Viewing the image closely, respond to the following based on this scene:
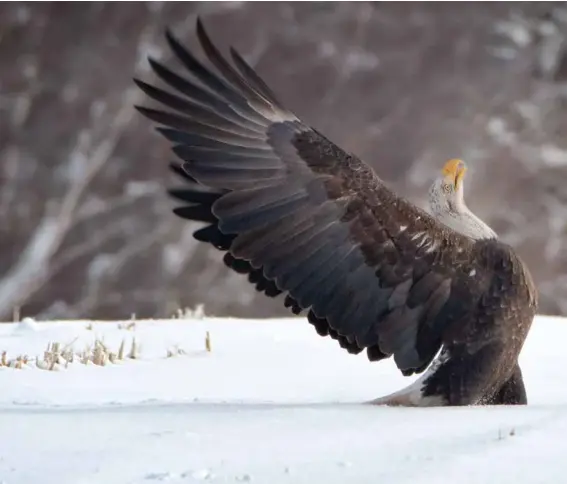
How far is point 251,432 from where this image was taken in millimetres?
2354

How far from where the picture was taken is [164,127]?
10.2 ft

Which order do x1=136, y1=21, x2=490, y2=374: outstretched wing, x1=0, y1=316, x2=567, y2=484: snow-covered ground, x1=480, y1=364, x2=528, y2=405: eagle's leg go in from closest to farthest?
x1=0, y1=316, x2=567, y2=484: snow-covered ground < x1=136, y1=21, x2=490, y2=374: outstretched wing < x1=480, y1=364, x2=528, y2=405: eagle's leg

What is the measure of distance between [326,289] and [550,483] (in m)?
1.32

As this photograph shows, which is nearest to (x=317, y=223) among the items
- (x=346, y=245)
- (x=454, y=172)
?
(x=346, y=245)

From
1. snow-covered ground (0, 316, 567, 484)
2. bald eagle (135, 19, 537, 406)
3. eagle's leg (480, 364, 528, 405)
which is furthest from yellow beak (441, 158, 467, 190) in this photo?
snow-covered ground (0, 316, 567, 484)

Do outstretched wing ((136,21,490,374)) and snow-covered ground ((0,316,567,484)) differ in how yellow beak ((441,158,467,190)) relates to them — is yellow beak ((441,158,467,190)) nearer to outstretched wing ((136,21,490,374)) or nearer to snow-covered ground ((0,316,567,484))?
outstretched wing ((136,21,490,374))

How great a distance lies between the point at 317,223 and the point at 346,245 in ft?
0.36

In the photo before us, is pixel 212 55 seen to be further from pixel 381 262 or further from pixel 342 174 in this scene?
pixel 381 262

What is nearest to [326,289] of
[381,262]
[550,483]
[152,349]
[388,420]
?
[381,262]

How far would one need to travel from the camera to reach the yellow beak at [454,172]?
340 centimetres

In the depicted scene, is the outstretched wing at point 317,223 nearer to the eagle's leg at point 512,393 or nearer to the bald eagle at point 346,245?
the bald eagle at point 346,245

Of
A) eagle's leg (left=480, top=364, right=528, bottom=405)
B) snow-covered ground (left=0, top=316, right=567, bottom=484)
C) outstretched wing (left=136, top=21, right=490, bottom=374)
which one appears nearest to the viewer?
snow-covered ground (left=0, top=316, right=567, bottom=484)

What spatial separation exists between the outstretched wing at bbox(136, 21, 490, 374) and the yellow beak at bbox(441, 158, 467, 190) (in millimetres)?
303

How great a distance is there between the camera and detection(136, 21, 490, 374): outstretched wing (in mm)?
3051
